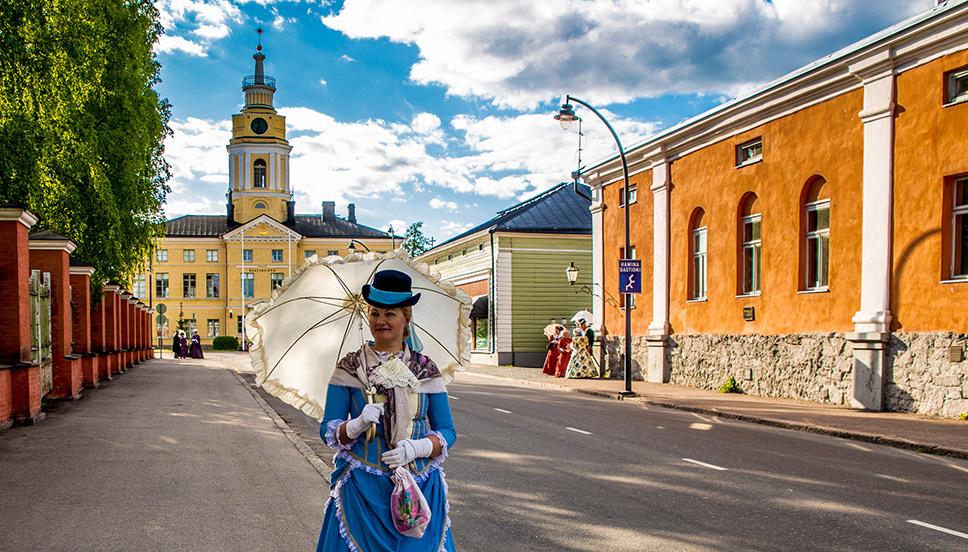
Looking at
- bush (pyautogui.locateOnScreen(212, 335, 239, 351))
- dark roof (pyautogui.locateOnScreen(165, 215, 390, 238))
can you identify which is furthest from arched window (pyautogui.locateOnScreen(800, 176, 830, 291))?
dark roof (pyautogui.locateOnScreen(165, 215, 390, 238))

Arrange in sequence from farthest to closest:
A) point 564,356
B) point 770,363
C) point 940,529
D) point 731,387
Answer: point 564,356 < point 731,387 < point 770,363 < point 940,529

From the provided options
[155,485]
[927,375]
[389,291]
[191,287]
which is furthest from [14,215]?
[191,287]

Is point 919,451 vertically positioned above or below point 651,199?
below

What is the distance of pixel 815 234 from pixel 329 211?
80.0 m

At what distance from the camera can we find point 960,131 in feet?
48.5

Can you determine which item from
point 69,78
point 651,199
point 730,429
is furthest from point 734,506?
point 651,199

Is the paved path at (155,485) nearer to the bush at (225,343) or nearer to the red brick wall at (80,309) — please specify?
the red brick wall at (80,309)

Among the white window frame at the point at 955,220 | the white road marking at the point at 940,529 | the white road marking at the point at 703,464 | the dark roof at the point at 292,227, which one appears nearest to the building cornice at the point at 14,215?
the white road marking at the point at 703,464

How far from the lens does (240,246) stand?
85.8 m

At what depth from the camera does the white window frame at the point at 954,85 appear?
1479 centimetres

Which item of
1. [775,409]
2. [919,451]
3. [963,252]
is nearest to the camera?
[919,451]

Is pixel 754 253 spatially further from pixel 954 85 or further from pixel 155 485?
pixel 155 485

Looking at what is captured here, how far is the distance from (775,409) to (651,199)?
428 inches

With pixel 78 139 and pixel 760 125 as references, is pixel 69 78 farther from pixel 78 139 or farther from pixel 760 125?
pixel 760 125
